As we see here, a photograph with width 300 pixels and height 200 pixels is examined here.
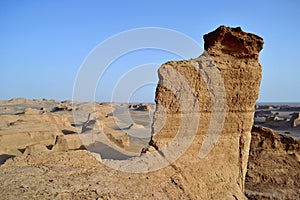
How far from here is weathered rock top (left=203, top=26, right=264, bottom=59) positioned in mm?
6258

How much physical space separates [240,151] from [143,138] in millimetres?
13819

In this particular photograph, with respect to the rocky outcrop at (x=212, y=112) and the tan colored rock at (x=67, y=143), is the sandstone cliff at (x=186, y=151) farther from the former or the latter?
the tan colored rock at (x=67, y=143)

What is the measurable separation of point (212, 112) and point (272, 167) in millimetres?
5053

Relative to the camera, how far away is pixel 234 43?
6348 millimetres

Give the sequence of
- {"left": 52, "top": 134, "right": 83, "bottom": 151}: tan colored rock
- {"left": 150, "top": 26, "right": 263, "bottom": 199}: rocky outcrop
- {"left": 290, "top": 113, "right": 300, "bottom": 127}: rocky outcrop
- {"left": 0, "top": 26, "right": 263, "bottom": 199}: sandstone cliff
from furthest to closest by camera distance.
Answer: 1. {"left": 290, "top": 113, "right": 300, "bottom": 127}: rocky outcrop
2. {"left": 52, "top": 134, "right": 83, "bottom": 151}: tan colored rock
3. {"left": 150, "top": 26, "right": 263, "bottom": 199}: rocky outcrop
4. {"left": 0, "top": 26, "right": 263, "bottom": 199}: sandstone cliff

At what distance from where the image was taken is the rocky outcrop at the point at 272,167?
332 inches

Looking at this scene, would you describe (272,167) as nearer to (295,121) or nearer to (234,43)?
(234,43)

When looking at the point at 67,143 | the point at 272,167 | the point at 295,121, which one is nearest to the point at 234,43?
the point at 272,167

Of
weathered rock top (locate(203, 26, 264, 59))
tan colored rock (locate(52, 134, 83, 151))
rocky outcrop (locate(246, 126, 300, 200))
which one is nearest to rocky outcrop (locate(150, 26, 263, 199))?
weathered rock top (locate(203, 26, 264, 59))

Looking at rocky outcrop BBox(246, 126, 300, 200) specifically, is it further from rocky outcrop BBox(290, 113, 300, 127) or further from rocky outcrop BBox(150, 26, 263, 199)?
rocky outcrop BBox(290, 113, 300, 127)

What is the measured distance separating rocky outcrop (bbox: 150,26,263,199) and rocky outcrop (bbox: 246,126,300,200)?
8.19ft

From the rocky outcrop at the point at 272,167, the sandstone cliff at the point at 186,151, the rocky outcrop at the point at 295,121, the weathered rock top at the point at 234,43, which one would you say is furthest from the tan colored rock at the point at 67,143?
the rocky outcrop at the point at 295,121

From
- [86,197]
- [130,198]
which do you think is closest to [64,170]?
[86,197]

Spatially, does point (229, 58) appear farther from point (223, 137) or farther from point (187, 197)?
point (187, 197)
